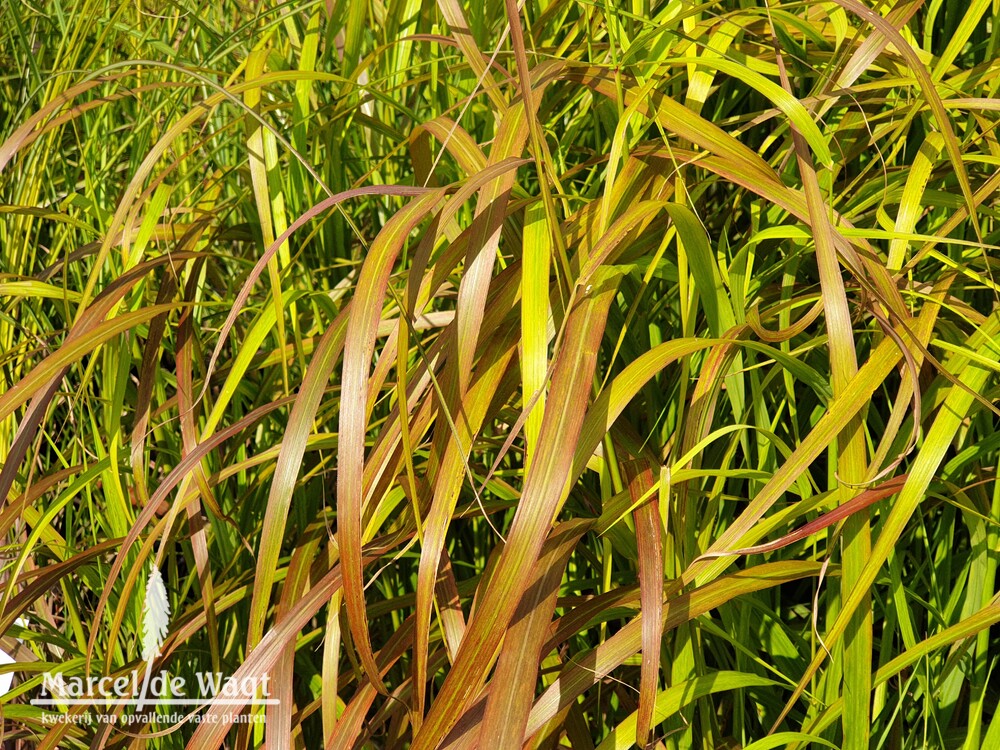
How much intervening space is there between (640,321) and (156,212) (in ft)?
1.33

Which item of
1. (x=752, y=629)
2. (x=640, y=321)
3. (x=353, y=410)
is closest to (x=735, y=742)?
(x=752, y=629)

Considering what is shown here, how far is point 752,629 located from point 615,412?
0.32 meters

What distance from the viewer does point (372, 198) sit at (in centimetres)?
92

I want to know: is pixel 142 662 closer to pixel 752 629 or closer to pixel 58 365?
pixel 58 365

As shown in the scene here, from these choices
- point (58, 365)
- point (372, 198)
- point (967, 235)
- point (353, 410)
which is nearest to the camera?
point (353, 410)

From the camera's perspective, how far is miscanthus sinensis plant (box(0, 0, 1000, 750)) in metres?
0.49

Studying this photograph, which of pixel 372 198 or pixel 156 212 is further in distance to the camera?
pixel 372 198

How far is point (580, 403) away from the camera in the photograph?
46cm

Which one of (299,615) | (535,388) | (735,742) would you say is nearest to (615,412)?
(535,388)

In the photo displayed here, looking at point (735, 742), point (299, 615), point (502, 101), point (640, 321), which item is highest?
point (502, 101)

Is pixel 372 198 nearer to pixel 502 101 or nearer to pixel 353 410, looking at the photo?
pixel 502 101

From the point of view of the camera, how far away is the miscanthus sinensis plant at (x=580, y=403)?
0.49m

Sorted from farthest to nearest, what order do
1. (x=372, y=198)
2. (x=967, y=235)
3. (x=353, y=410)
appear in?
(x=372, y=198), (x=967, y=235), (x=353, y=410)

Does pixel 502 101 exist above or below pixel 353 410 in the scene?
above
